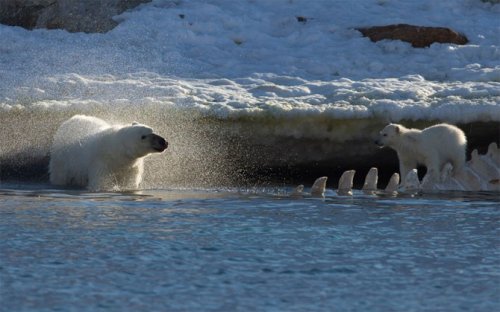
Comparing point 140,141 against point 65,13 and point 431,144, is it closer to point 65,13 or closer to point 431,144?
point 431,144

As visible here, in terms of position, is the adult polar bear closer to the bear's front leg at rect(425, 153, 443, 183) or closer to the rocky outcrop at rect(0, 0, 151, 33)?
the bear's front leg at rect(425, 153, 443, 183)

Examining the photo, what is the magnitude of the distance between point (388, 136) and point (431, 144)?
66cm

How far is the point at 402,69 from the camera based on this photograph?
1686cm

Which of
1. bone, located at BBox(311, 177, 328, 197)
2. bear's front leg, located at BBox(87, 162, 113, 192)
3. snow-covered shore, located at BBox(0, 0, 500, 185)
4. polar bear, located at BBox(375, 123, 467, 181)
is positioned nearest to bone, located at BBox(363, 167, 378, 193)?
bone, located at BBox(311, 177, 328, 197)

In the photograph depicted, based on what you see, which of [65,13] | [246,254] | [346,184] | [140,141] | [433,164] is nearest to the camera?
[246,254]

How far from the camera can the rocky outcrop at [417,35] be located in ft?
58.4

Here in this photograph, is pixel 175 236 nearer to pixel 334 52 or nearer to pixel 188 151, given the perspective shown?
pixel 188 151

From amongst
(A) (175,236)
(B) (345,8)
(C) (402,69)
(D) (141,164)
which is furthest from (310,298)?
(B) (345,8)

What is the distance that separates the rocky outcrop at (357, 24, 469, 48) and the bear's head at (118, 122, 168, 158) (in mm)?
6083

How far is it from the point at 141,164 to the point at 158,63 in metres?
3.98

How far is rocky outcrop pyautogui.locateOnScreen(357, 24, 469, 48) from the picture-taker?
17797 mm

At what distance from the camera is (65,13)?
18.9 metres

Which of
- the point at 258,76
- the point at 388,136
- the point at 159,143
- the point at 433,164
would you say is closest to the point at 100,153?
the point at 159,143

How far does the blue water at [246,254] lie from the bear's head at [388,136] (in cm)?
251
